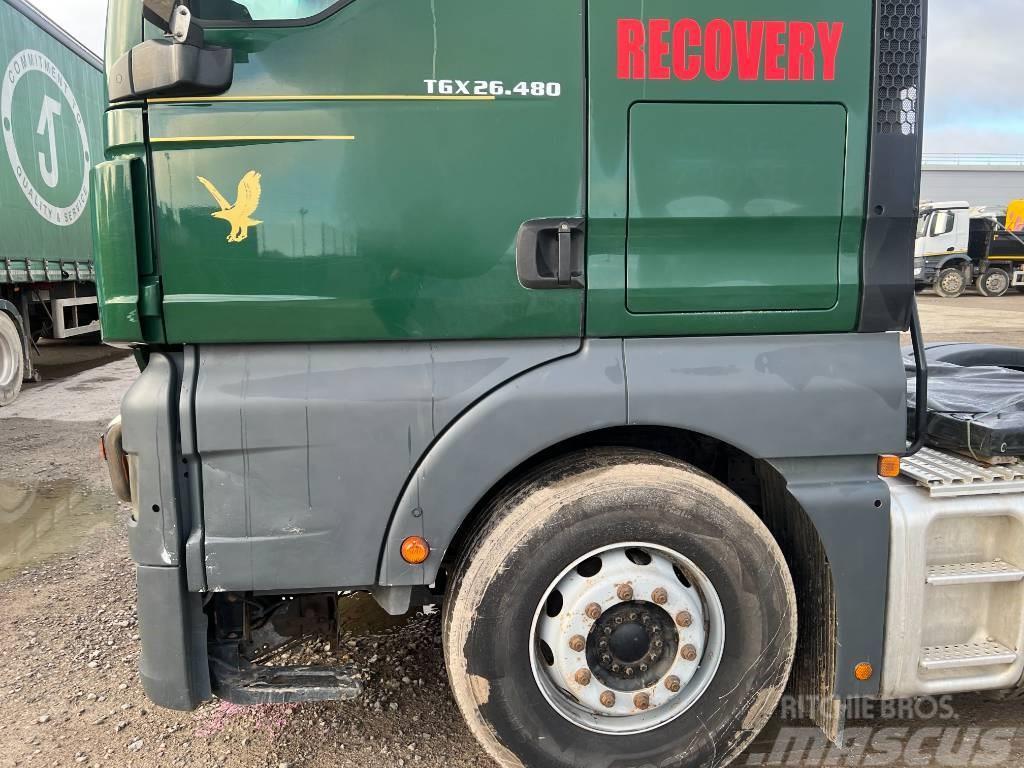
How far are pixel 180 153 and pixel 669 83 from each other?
4.54ft

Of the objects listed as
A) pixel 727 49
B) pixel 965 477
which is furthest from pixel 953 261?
pixel 727 49

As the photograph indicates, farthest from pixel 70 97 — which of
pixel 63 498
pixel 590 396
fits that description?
pixel 590 396

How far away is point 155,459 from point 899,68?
2.43 m

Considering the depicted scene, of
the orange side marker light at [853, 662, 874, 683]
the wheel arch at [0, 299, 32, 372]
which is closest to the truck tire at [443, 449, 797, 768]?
the orange side marker light at [853, 662, 874, 683]

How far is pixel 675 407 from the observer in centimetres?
227

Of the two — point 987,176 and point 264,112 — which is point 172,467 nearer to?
point 264,112

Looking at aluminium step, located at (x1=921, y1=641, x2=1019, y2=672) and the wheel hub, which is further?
aluminium step, located at (x1=921, y1=641, x2=1019, y2=672)

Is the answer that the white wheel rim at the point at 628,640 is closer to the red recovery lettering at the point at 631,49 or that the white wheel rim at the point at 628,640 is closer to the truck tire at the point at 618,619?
the truck tire at the point at 618,619

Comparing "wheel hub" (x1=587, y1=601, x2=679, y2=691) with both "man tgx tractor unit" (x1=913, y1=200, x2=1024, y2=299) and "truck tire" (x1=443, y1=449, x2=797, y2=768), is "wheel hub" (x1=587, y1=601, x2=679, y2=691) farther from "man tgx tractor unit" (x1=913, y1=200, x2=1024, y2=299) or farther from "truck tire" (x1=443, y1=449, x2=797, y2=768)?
"man tgx tractor unit" (x1=913, y1=200, x2=1024, y2=299)

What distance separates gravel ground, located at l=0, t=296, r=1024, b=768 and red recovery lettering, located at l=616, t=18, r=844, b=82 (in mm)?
2196

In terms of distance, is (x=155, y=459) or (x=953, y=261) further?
(x=953, y=261)

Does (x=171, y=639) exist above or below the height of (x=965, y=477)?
below

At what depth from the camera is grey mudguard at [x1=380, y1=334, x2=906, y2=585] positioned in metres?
2.23

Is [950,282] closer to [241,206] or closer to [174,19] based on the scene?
[241,206]
